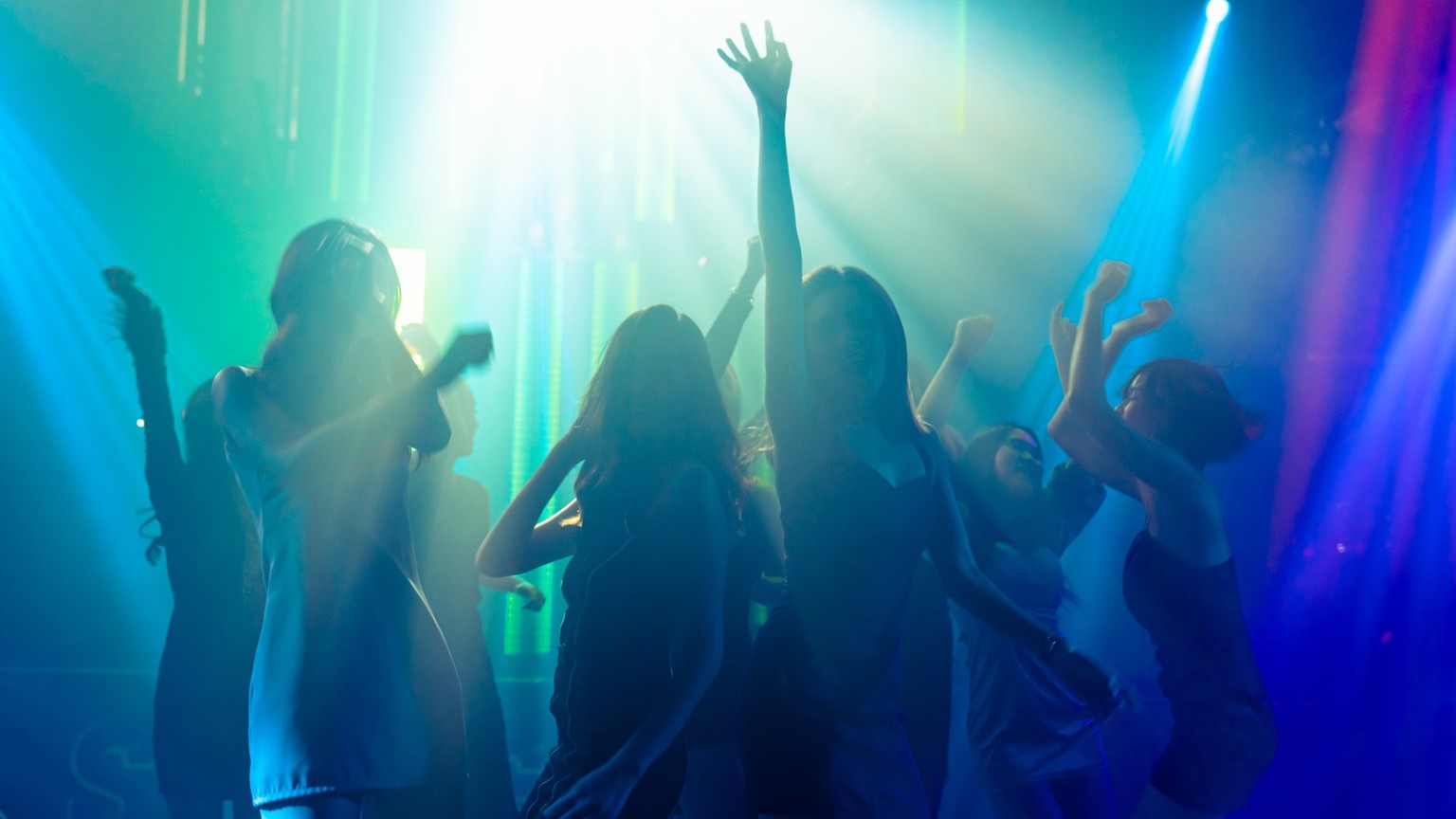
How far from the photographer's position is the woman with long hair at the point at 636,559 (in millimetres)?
1592

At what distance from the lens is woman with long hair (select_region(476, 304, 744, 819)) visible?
1592mm

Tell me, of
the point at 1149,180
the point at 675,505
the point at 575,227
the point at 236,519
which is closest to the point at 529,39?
the point at 575,227

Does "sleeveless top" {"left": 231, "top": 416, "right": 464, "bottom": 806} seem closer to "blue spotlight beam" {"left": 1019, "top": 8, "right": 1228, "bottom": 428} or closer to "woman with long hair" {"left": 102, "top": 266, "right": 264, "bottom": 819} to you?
"woman with long hair" {"left": 102, "top": 266, "right": 264, "bottom": 819}

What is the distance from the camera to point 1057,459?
4719mm

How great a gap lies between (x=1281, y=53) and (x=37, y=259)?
6.24m

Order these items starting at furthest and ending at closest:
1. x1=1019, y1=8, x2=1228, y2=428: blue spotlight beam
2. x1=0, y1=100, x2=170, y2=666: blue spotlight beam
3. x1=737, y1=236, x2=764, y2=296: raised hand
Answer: x1=1019, y1=8, x2=1228, y2=428: blue spotlight beam < x1=0, y1=100, x2=170, y2=666: blue spotlight beam < x1=737, y1=236, x2=764, y2=296: raised hand

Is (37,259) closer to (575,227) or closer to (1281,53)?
(575,227)

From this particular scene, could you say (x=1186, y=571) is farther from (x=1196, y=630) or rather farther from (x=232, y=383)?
(x=232, y=383)

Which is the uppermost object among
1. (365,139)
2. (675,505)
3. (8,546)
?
(365,139)

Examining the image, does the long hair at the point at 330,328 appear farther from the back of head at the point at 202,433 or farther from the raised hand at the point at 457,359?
the back of head at the point at 202,433

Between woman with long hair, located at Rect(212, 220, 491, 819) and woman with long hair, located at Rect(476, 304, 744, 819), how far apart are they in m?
0.24

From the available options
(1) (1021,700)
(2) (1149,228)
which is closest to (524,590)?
(1) (1021,700)

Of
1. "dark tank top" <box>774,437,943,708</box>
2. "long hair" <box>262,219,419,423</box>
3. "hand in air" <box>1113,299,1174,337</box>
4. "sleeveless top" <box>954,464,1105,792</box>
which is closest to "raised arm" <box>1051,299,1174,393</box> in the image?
"hand in air" <box>1113,299,1174,337</box>

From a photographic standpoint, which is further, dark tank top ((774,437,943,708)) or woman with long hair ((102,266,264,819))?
woman with long hair ((102,266,264,819))
